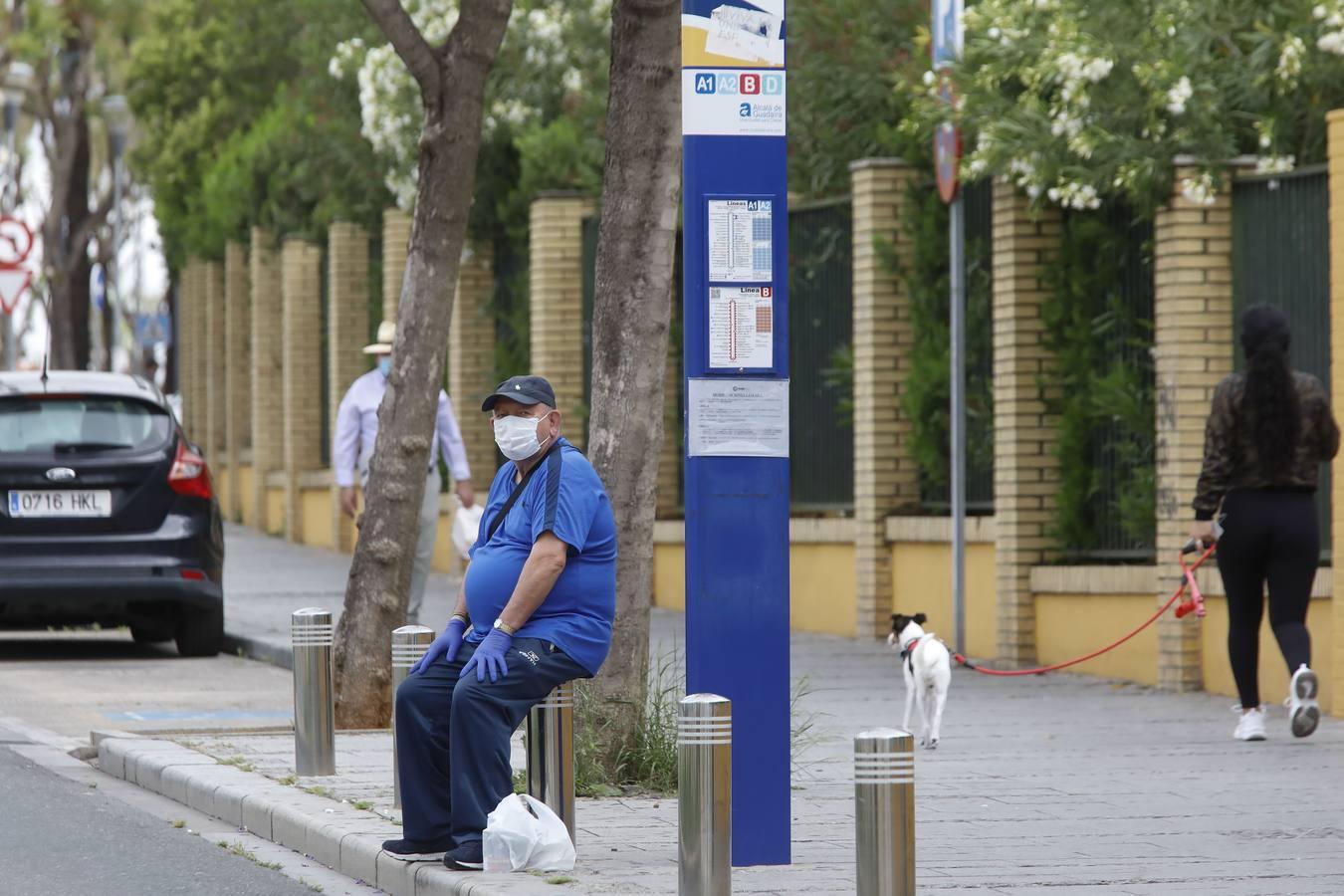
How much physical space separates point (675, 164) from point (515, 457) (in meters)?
2.15

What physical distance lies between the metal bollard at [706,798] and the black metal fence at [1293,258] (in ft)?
21.2

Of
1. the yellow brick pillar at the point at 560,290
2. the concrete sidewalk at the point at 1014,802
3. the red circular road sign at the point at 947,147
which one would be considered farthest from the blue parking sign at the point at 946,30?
the yellow brick pillar at the point at 560,290

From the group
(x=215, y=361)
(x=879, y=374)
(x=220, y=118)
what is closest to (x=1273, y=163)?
(x=879, y=374)

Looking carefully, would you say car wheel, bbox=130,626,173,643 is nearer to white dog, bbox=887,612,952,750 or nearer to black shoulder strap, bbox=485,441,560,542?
white dog, bbox=887,612,952,750

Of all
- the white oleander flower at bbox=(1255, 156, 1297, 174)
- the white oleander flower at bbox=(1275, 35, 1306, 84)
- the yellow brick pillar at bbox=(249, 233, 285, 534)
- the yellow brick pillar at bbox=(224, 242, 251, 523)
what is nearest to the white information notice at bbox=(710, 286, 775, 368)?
the white oleander flower at bbox=(1275, 35, 1306, 84)

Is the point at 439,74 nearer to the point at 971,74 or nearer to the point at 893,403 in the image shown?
the point at 971,74

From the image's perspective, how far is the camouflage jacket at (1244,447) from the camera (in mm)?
12000

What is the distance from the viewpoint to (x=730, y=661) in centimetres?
838

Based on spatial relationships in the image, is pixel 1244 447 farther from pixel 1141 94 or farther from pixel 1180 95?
pixel 1141 94

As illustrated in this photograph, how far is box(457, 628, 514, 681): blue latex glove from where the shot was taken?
816 centimetres

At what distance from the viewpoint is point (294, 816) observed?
376 inches

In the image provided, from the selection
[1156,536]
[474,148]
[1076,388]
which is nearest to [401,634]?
[474,148]

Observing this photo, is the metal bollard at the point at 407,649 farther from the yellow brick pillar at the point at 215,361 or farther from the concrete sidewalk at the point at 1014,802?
the yellow brick pillar at the point at 215,361

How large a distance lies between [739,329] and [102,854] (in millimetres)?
2917
